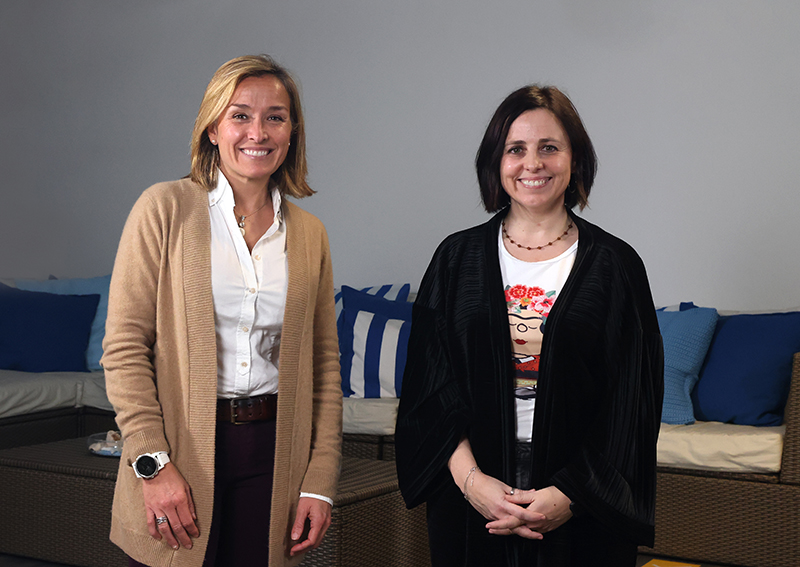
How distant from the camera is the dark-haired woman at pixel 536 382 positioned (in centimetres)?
144

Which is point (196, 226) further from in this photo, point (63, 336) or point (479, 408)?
point (63, 336)

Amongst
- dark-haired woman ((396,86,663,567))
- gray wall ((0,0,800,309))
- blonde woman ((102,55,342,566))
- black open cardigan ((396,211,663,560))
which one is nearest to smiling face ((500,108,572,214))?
dark-haired woman ((396,86,663,567))

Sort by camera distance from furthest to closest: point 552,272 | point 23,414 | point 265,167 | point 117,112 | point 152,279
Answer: point 117,112
point 23,414
point 552,272
point 265,167
point 152,279

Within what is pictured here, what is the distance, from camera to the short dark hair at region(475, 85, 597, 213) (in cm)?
155

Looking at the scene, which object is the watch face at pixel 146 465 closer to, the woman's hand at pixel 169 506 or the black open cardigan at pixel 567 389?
the woman's hand at pixel 169 506

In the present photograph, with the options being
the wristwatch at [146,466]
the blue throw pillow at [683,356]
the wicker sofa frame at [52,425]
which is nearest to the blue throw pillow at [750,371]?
the blue throw pillow at [683,356]

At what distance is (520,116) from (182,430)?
33.5 inches

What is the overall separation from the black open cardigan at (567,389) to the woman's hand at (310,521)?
20cm

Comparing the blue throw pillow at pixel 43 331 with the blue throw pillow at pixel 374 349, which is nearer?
the blue throw pillow at pixel 374 349

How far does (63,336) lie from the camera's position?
14.4ft

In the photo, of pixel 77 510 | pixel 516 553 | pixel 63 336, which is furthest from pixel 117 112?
pixel 516 553

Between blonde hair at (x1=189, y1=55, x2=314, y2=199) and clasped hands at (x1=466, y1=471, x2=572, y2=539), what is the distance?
66 centimetres

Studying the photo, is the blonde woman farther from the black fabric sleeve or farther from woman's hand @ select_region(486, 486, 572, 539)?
woman's hand @ select_region(486, 486, 572, 539)

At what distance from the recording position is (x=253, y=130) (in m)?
1.38
